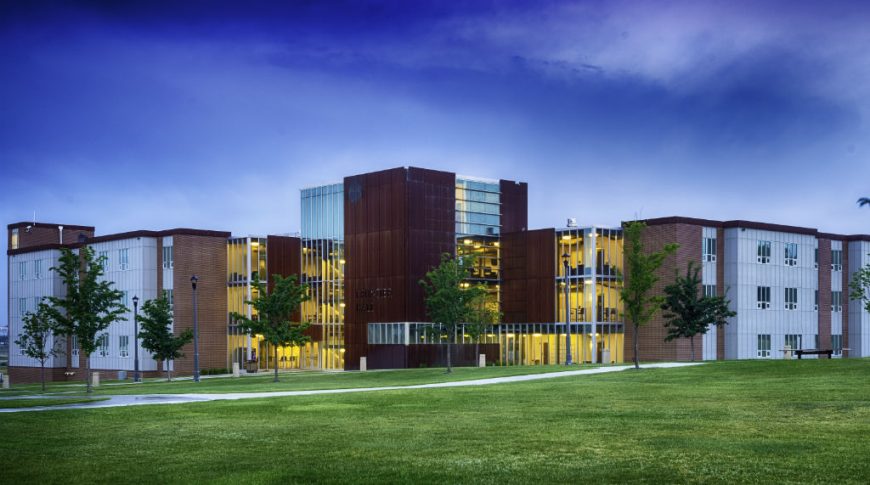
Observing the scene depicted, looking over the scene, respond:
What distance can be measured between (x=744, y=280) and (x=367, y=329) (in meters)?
29.3

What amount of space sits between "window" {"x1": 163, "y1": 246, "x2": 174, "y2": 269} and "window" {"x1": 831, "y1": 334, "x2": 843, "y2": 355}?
55.9 metres

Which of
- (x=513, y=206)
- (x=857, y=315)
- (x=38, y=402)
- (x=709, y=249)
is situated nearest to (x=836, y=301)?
(x=857, y=315)

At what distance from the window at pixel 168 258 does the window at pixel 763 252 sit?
4748 centimetres

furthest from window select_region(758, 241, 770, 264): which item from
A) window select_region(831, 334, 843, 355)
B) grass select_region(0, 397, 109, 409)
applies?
grass select_region(0, 397, 109, 409)

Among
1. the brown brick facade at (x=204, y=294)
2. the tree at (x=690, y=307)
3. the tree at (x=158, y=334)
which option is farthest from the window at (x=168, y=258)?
the tree at (x=690, y=307)

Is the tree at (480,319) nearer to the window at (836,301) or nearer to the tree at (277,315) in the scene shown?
the tree at (277,315)

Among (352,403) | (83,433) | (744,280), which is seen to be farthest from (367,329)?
(83,433)

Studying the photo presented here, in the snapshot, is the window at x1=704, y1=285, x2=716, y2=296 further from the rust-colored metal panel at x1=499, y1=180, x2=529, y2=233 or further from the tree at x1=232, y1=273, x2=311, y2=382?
the tree at x1=232, y1=273, x2=311, y2=382

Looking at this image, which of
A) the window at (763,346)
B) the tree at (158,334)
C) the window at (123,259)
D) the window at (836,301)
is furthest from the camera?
the window at (123,259)

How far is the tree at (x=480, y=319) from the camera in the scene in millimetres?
59719

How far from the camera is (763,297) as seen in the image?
71250mm

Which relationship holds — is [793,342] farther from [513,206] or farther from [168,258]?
[168,258]

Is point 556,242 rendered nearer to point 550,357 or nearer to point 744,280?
point 550,357

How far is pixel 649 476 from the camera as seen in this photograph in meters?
14.3
